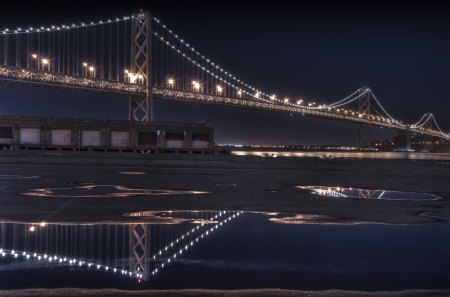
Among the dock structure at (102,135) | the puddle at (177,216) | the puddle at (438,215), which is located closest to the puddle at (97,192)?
the puddle at (177,216)

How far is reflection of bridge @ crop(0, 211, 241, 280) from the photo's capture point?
5.09 meters

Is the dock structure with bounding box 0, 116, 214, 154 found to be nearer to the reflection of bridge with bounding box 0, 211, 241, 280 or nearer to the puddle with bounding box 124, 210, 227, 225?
the puddle with bounding box 124, 210, 227, 225

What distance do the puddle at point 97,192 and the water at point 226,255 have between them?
156 inches

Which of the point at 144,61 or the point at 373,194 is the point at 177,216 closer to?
the point at 373,194

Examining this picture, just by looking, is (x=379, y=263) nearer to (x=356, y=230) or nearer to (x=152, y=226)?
(x=356, y=230)

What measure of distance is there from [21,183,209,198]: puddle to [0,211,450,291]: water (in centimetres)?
396

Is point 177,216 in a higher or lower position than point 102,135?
lower

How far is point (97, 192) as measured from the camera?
1227 centimetres

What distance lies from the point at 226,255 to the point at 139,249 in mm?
1021

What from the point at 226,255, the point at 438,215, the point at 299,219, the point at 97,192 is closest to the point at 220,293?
the point at 226,255

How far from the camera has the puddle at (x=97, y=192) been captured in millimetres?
11531

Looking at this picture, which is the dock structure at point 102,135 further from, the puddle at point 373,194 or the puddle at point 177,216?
the puddle at point 177,216

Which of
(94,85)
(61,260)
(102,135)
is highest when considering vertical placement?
(94,85)

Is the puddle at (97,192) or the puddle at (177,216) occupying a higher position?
the puddle at (97,192)
